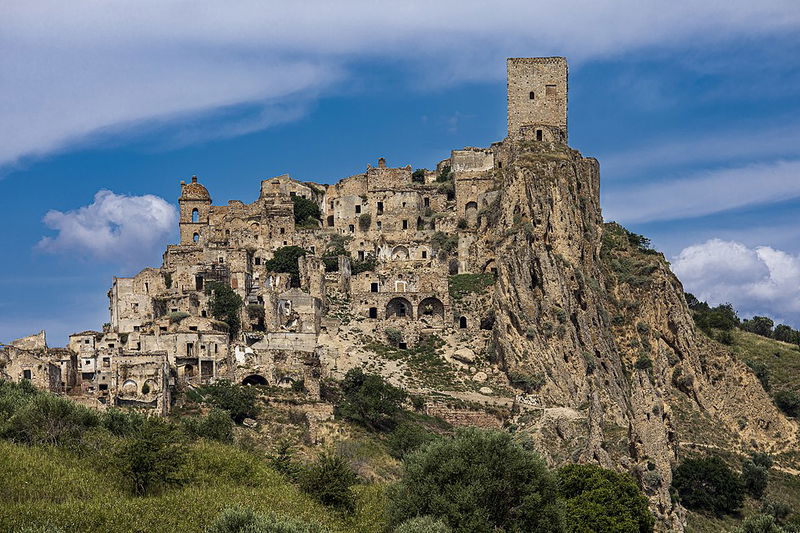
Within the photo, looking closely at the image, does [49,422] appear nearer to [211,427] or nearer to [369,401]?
[211,427]

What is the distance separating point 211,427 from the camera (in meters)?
77.1

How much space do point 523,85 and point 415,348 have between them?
110ft

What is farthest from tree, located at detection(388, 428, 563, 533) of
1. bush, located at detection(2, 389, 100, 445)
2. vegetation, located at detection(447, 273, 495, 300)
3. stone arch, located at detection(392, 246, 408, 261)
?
stone arch, located at detection(392, 246, 408, 261)

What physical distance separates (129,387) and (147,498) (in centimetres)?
2590

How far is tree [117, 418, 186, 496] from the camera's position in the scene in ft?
205

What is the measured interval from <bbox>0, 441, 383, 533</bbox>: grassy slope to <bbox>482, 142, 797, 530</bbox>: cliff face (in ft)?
84.3

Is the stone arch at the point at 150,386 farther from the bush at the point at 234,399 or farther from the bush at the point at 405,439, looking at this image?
the bush at the point at 405,439

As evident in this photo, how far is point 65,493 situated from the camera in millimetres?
57438

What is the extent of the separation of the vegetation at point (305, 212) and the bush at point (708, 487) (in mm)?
42950

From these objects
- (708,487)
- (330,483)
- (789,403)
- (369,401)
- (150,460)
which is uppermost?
(369,401)

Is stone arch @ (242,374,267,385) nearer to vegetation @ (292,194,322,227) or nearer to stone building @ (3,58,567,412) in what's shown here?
stone building @ (3,58,567,412)

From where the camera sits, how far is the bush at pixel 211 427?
76438 millimetres

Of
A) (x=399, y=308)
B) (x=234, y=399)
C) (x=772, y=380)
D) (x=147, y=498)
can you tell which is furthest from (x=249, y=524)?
(x=772, y=380)

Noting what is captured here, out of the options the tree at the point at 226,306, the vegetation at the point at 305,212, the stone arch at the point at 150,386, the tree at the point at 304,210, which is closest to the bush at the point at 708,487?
the tree at the point at 226,306
